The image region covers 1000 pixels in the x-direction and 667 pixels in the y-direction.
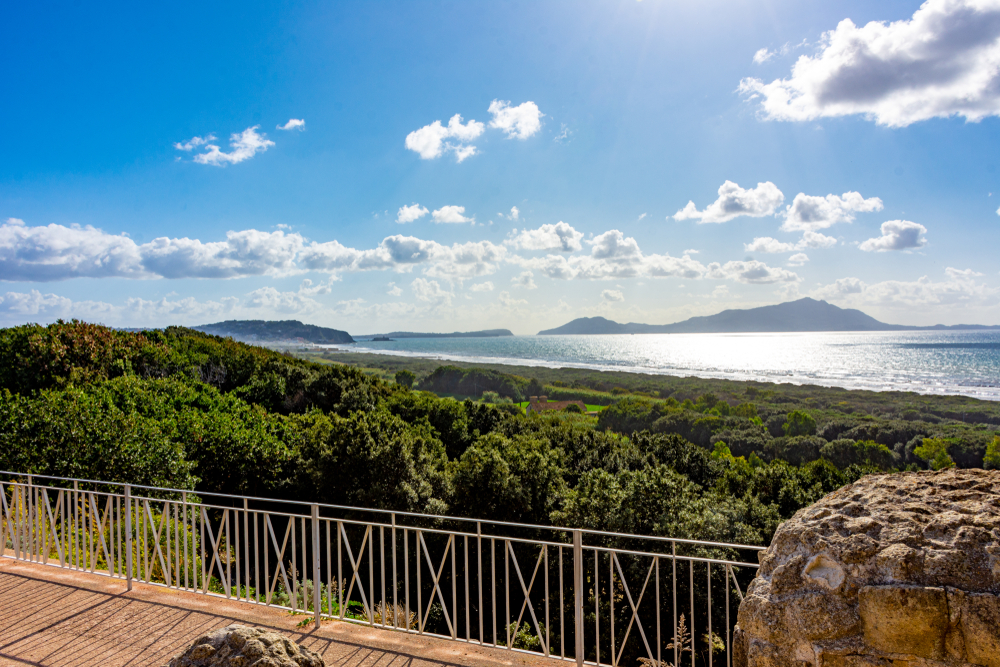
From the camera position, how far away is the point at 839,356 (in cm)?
13412

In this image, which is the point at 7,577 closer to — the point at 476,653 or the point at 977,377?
the point at 476,653

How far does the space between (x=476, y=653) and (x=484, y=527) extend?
11.9 meters

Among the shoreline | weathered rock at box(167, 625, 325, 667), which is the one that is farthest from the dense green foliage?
the shoreline

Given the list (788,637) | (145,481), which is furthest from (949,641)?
(145,481)

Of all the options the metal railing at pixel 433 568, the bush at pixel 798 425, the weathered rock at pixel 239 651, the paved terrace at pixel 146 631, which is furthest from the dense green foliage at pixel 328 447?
the bush at pixel 798 425

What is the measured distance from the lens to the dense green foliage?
1098 cm

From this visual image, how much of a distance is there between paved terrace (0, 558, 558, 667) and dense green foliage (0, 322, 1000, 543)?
19.1ft

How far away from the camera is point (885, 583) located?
267 centimetres

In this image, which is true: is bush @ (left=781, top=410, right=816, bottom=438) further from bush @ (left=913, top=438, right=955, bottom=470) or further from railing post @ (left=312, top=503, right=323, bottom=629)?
railing post @ (left=312, top=503, right=323, bottom=629)

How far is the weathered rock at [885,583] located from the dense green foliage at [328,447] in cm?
1035

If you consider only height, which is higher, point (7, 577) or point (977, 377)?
point (7, 577)

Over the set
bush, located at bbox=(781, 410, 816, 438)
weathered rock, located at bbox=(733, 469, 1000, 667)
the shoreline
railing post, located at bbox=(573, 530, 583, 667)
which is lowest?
the shoreline

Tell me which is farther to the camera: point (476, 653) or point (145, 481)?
point (145, 481)

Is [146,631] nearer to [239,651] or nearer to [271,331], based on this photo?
[239,651]
